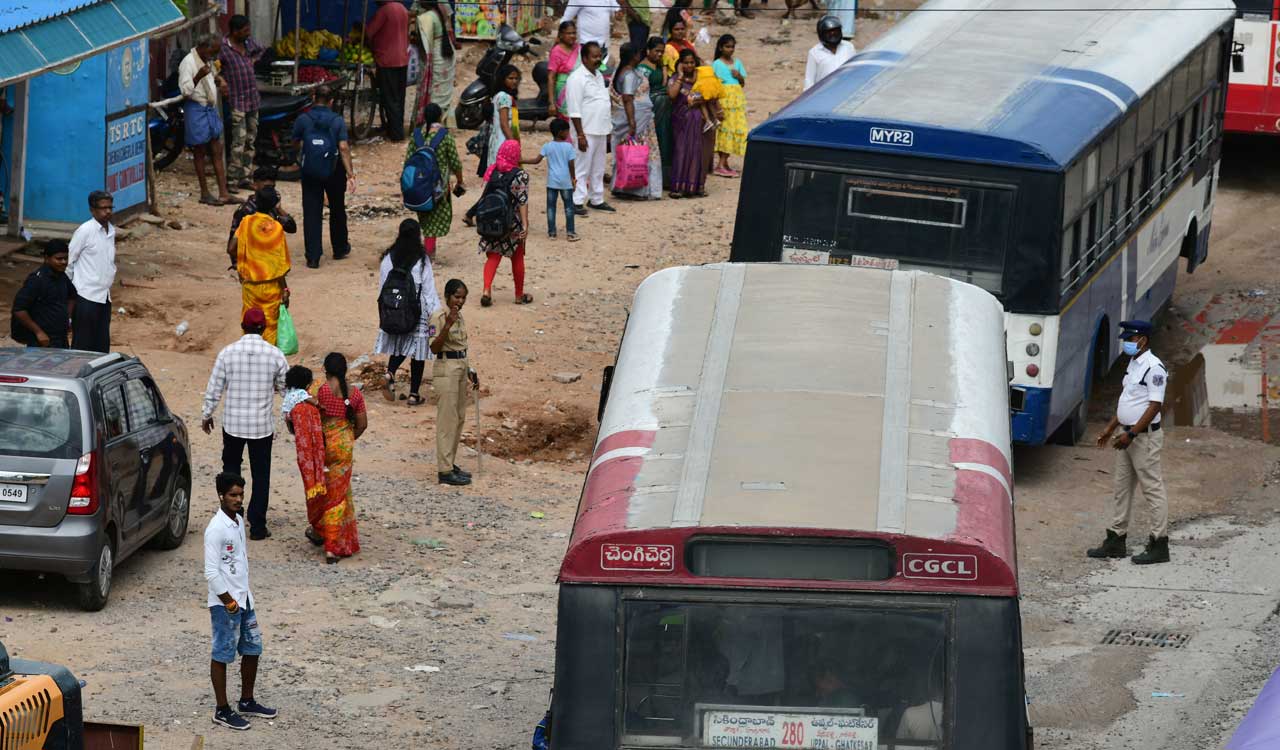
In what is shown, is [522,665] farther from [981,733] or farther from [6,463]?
[981,733]

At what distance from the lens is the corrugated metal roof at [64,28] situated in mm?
16047

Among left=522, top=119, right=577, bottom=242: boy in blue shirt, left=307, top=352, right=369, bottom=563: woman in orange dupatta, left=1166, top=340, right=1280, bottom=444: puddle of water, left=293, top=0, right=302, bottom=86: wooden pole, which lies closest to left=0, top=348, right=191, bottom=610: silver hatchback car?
left=307, top=352, right=369, bottom=563: woman in orange dupatta

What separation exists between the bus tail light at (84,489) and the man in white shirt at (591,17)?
1463 cm

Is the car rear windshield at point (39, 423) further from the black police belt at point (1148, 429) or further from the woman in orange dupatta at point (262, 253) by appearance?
the black police belt at point (1148, 429)

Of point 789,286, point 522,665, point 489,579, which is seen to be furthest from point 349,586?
point 789,286

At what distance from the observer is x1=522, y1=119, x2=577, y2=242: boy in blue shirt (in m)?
20.2

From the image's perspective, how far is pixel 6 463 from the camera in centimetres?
1140

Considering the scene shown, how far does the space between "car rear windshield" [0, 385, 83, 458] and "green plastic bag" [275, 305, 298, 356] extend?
5236 millimetres

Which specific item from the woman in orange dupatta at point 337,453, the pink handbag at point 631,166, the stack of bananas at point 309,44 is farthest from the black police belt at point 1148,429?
the stack of bananas at point 309,44

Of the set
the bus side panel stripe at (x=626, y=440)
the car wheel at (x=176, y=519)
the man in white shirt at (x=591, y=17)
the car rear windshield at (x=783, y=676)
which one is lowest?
the car wheel at (x=176, y=519)

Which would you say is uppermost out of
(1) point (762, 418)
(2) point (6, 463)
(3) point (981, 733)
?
(1) point (762, 418)

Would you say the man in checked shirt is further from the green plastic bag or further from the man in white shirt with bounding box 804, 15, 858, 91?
the man in white shirt with bounding box 804, 15, 858, 91

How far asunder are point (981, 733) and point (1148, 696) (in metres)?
4.52

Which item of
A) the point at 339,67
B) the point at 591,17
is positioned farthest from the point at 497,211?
the point at 591,17
